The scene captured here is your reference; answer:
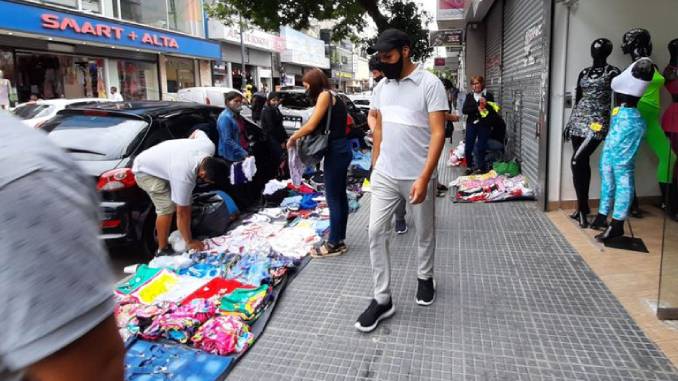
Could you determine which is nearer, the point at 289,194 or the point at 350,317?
the point at 350,317

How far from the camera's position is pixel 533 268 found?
14.5 feet

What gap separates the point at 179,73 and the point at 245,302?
88.9 ft

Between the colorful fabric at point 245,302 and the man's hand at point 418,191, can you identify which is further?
the colorful fabric at point 245,302

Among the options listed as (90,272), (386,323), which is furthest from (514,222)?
(90,272)

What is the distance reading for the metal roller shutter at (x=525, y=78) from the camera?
22.0ft

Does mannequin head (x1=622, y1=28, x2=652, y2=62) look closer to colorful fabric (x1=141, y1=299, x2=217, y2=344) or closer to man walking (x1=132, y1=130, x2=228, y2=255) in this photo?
man walking (x1=132, y1=130, x2=228, y2=255)

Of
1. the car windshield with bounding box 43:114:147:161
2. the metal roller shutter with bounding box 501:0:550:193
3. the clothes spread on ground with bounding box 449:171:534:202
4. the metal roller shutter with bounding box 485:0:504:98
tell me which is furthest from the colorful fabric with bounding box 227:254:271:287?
the metal roller shutter with bounding box 485:0:504:98

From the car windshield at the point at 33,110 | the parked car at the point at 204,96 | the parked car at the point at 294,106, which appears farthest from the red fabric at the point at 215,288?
the parked car at the point at 204,96

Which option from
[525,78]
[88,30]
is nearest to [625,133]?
[525,78]

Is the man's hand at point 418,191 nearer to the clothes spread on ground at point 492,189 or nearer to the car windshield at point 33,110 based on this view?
the clothes spread on ground at point 492,189

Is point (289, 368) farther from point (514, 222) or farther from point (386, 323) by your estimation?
point (514, 222)

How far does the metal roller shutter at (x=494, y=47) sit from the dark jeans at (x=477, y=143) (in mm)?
2763

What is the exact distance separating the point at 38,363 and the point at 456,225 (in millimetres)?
5315

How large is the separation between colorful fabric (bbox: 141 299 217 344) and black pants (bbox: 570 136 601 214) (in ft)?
13.1
